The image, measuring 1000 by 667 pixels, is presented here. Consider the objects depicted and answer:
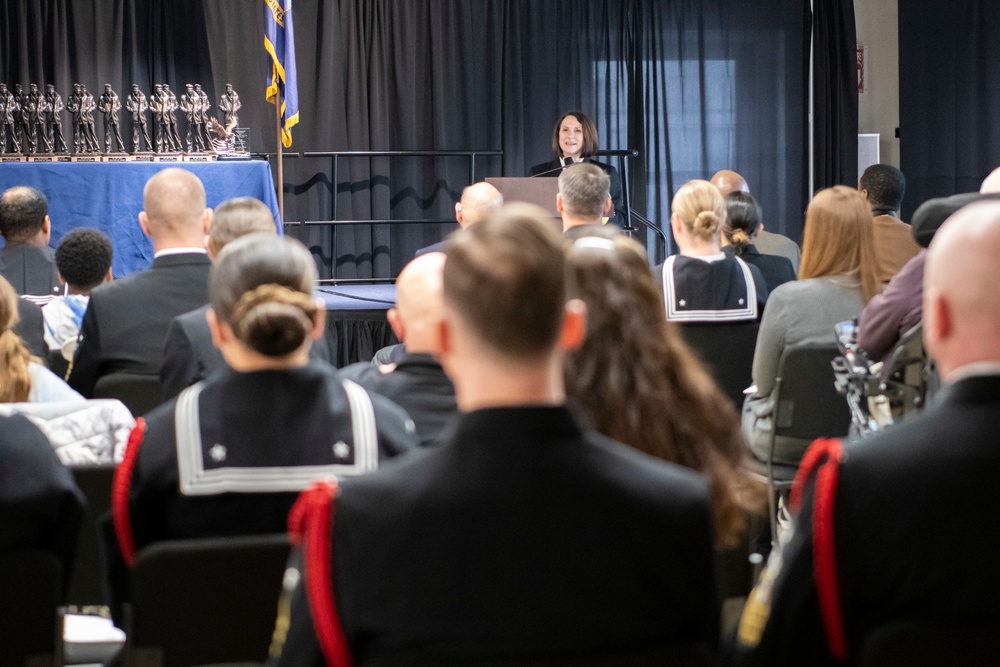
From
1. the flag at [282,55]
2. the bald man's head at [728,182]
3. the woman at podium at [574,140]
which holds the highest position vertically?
the flag at [282,55]

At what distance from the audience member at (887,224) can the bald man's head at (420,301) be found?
8.69 feet

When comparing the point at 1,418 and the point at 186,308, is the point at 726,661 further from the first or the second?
the point at 186,308

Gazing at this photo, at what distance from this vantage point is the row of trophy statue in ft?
24.0

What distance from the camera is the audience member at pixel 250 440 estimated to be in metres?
1.76

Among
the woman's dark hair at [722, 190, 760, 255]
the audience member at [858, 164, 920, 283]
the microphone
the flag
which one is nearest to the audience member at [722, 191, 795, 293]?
the woman's dark hair at [722, 190, 760, 255]

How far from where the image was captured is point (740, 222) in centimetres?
478

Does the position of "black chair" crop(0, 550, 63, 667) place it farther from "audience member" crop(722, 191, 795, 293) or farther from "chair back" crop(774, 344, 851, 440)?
"audience member" crop(722, 191, 795, 293)

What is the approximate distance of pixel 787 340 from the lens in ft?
11.5

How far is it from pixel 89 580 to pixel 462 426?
4.98 ft

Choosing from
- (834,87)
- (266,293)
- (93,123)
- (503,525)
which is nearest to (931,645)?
(503,525)

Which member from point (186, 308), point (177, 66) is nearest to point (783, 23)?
point (177, 66)

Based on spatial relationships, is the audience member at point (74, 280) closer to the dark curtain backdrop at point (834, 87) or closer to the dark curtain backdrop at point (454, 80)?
the dark curtain backdrop at point (454, 80)

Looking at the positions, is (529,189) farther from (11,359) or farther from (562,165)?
(11,359)

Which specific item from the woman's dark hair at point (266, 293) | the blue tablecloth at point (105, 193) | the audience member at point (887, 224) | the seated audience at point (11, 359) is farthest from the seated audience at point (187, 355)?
the blue tablecloth at point (105, 193)
